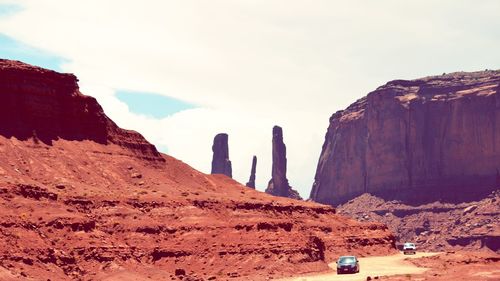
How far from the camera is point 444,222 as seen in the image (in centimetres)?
17150

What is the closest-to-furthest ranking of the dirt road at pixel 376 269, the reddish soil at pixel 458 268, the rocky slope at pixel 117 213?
the reddish soil at pixel 458 268 → the rocky slope at pixel 117 213 → the dirt road at pixel 376 269

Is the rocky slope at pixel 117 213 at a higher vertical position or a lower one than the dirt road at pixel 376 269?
higher

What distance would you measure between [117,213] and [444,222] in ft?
387

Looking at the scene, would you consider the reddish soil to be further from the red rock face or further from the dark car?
the red rock face

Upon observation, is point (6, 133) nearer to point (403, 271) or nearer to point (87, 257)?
point (87, 257)

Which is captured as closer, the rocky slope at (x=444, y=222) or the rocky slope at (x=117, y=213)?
the rocky slope at (x=117, y=213)

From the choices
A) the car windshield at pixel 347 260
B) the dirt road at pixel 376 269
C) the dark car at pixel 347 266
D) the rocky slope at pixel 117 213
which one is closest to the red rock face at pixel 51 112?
the rocky slope at pixel 117 213

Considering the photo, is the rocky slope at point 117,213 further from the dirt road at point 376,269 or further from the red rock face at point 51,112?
the dirt road at point 376,269

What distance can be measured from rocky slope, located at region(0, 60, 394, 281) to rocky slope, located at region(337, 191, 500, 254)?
64896 millimetres

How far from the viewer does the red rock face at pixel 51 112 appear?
79688 mm

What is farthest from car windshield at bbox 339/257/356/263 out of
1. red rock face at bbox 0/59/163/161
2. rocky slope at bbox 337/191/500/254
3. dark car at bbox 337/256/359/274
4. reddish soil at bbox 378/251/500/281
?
rocky slope at bbox 337/191/500/254

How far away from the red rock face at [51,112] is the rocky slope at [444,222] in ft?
269

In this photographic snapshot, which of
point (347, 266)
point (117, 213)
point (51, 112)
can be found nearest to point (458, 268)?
point (347, 266)

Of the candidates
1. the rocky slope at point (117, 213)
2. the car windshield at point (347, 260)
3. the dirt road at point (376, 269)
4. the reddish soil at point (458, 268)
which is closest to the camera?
the reddish soil at point (458, 268)
